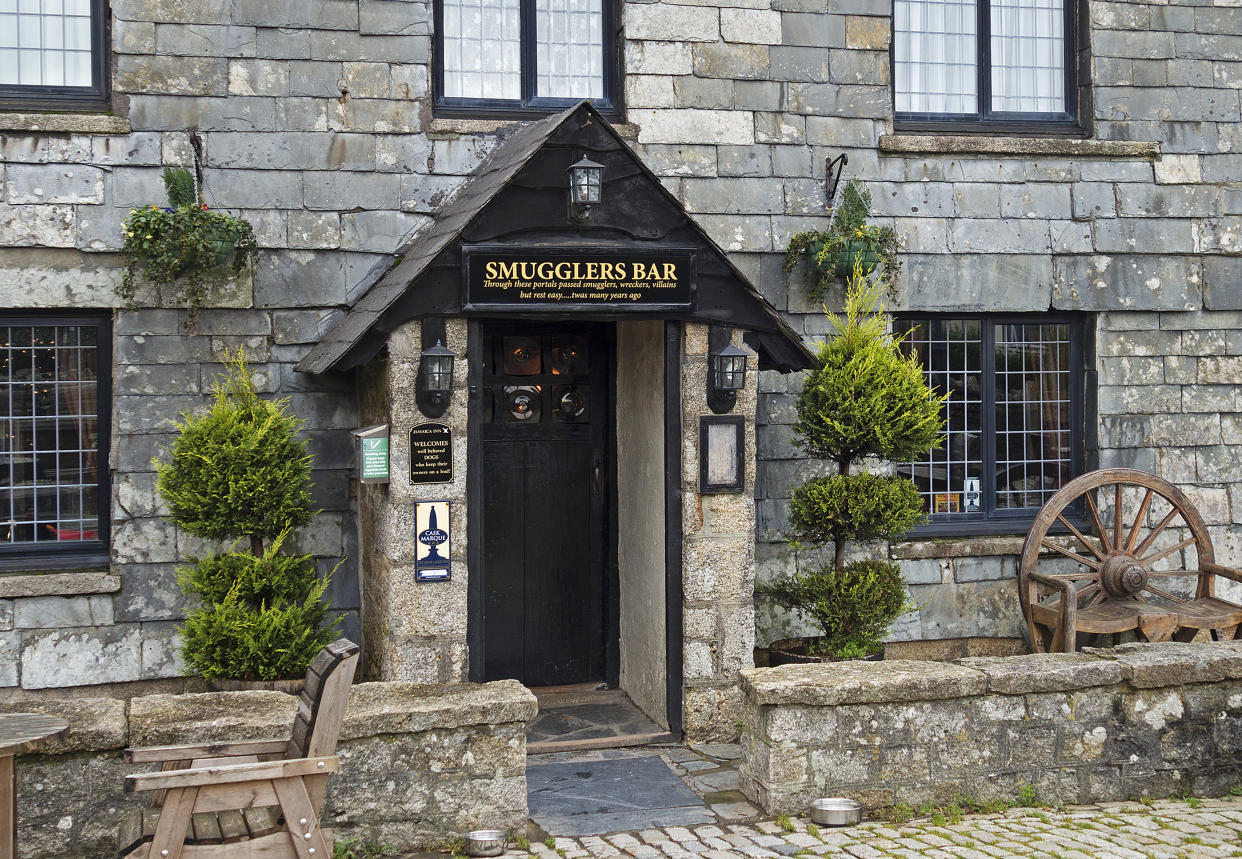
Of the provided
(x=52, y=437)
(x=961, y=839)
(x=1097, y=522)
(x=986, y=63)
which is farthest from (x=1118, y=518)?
(x=52, y=437)

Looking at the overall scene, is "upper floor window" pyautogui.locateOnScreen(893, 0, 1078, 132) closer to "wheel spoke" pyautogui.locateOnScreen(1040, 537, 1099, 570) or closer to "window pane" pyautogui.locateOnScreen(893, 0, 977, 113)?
"window pane" pyautogui.locateOnScreen(893, 0, 977, 113)

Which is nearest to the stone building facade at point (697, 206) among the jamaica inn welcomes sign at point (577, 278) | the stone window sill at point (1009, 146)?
the stone window sill at point (1009, 146)

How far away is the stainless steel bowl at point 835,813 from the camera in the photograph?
5863mm

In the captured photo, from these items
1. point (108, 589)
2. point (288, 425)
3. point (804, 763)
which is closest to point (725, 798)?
point (804, 763)

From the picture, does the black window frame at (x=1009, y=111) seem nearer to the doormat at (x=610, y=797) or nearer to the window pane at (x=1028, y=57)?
the window pane at (x=1028, y=57)

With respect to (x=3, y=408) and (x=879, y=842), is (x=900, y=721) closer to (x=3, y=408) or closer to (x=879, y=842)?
(x=879, y=842)

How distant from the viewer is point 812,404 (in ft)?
25.8

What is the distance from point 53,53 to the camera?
7730mm

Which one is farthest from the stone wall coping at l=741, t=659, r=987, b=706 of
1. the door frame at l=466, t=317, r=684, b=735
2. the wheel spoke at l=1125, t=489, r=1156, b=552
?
the wheel spoke at l=1125, t=489, r=1156, b=552

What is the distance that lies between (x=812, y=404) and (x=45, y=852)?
4.70 m

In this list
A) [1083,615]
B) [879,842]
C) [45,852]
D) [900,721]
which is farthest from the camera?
[1083,615]

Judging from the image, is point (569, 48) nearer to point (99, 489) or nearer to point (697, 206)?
point (697, 206)

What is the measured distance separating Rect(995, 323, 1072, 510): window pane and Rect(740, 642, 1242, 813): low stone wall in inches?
104

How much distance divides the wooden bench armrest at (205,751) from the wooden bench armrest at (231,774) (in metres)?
0.25
